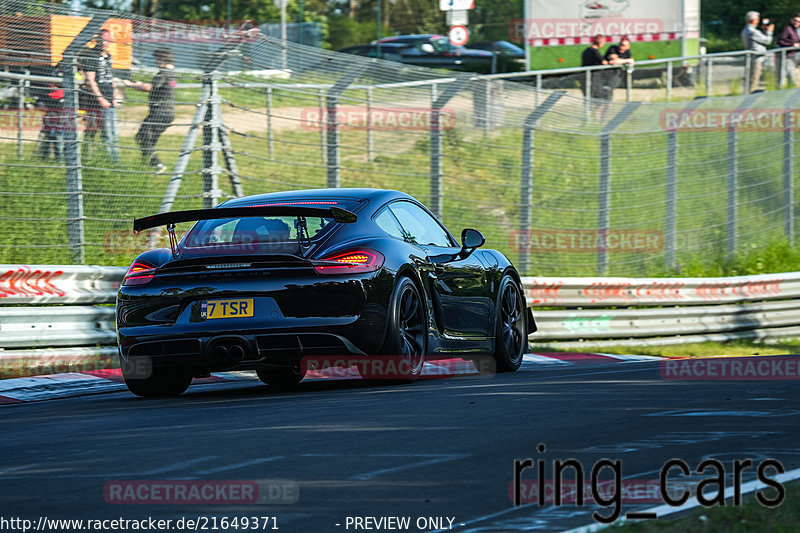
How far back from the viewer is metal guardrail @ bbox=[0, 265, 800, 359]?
1034 centimetres

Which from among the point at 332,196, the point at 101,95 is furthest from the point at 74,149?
the point at 332,196

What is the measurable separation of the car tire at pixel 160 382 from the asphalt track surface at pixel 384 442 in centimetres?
12

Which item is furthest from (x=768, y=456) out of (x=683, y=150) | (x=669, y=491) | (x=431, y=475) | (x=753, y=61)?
(x=753, y=61)

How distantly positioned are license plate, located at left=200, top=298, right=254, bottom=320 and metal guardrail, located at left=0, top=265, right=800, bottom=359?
233cm

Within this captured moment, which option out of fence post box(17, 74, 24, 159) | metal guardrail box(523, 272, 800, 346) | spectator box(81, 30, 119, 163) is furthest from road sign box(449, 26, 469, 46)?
fence post box(17, 74, 24, 159)

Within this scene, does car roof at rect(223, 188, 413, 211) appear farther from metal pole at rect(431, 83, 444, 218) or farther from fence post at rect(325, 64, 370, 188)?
metal pole at rect(431, 83, 444, 218)

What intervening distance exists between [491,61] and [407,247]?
3145 centimetres

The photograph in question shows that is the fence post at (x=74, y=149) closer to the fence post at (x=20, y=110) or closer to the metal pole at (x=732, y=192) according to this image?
the fence post at (x=20, y=110)

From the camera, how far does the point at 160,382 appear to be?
921cm

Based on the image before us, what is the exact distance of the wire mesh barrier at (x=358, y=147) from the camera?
12.3 metres

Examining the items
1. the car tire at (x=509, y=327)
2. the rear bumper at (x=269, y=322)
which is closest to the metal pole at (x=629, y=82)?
the car tire at (x=509, y=327)

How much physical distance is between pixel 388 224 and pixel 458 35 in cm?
3259

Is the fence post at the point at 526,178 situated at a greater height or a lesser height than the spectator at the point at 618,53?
lesser

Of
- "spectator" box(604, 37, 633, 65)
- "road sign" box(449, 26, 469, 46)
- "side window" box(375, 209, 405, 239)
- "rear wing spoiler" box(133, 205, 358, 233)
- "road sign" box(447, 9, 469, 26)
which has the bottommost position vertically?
"side window" box(375, 209, 405, 239)
